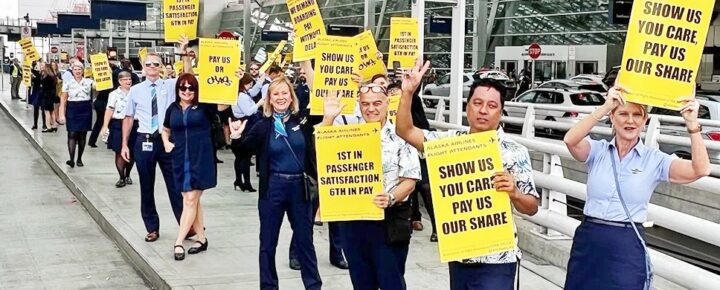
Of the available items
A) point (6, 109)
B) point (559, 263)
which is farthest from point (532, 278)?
point (6, 109)

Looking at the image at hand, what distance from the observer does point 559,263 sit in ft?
25.0

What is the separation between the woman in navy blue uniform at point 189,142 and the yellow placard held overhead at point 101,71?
7.85m

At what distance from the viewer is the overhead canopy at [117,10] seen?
27.2 metres

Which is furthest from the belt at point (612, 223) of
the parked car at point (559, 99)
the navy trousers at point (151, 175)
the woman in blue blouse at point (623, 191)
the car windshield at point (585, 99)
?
the car windshield at point (585, 99)

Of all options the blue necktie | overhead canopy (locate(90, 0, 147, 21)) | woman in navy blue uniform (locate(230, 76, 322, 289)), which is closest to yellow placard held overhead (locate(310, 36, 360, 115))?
woman in navy blue uniform (locate(230, 76, 322, 289))

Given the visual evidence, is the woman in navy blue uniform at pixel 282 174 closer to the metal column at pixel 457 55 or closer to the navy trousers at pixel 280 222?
the navy trousers at pixel 280 222

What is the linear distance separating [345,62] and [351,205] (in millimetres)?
2938

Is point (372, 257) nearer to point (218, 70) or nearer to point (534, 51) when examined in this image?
point (218, 70)

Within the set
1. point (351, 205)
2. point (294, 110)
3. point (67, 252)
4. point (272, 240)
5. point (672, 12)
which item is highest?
point (672, 12)

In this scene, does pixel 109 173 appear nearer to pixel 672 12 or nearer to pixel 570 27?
pixel 672 12

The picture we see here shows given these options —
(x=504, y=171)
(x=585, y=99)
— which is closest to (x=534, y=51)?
(x=585, y=99)

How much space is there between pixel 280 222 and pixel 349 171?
1.43 meters

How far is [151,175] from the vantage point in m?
8.61

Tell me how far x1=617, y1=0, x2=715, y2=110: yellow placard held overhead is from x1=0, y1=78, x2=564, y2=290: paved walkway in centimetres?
324
